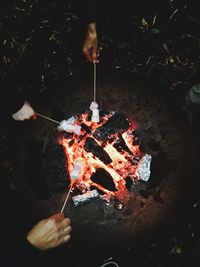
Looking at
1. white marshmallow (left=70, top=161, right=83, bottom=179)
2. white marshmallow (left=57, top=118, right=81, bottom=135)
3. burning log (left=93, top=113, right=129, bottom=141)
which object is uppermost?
white marshmallow (left=57, top=118, right=81, bottom=135)

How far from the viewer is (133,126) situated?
3.62 metres

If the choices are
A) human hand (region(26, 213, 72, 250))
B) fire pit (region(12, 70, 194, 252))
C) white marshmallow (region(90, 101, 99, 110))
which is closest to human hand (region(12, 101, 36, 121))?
fire pit (region(12, 70, 194, 252))

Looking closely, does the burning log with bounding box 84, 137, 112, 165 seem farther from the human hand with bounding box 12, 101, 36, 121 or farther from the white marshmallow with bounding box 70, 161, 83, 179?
the human hand with bounding box 12, 101, 36, 121

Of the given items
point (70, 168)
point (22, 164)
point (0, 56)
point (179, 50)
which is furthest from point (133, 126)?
point (0, 56)

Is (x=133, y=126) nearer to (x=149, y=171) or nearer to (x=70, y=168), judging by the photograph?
(x=149, y=171)

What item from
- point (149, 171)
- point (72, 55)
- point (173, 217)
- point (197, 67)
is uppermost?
point (72, 55)

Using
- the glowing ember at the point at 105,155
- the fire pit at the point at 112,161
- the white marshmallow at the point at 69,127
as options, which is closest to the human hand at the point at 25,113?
the fire pit at the point at 112,161

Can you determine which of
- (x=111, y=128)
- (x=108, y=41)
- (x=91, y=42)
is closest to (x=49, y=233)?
(x=111, y=128)

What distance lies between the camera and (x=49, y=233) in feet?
10.0

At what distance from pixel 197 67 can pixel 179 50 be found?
0.37 meters

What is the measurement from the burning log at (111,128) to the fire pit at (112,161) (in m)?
0.01

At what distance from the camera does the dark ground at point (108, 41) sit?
4.52m

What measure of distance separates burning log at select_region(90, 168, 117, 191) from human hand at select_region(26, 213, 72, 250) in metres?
0.58

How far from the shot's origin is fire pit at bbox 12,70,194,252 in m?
3.34
